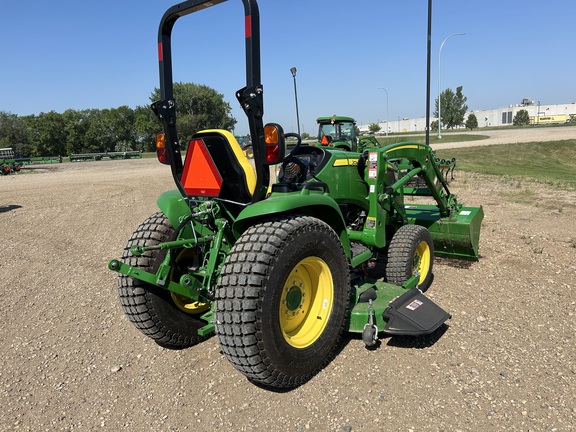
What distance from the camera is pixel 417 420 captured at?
254 centimetres

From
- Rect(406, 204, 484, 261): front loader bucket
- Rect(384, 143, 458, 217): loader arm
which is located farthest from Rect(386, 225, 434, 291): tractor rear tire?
Rect(406, 204, 484, 261): front loader bucket

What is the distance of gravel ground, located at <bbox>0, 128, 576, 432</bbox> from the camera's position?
262 centimetres

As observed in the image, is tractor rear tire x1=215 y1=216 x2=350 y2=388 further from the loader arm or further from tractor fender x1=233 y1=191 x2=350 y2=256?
the loader arm

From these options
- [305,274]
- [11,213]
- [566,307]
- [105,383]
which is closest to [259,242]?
[305,274]

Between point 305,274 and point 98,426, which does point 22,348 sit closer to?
point 98,426

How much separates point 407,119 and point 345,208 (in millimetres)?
124361

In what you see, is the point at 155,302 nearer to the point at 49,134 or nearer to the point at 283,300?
the point at 283,300

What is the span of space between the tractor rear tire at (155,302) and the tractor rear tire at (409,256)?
1989mm

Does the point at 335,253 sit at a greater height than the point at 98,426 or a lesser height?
greater

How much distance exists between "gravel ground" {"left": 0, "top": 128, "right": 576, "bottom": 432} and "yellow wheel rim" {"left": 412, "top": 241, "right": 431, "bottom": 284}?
0.77 feet

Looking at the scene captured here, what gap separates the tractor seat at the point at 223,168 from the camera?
3004 millimetres

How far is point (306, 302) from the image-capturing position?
3.10 meters

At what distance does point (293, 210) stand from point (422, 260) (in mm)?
2243

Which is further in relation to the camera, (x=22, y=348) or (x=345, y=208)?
(x=345, y=208)
